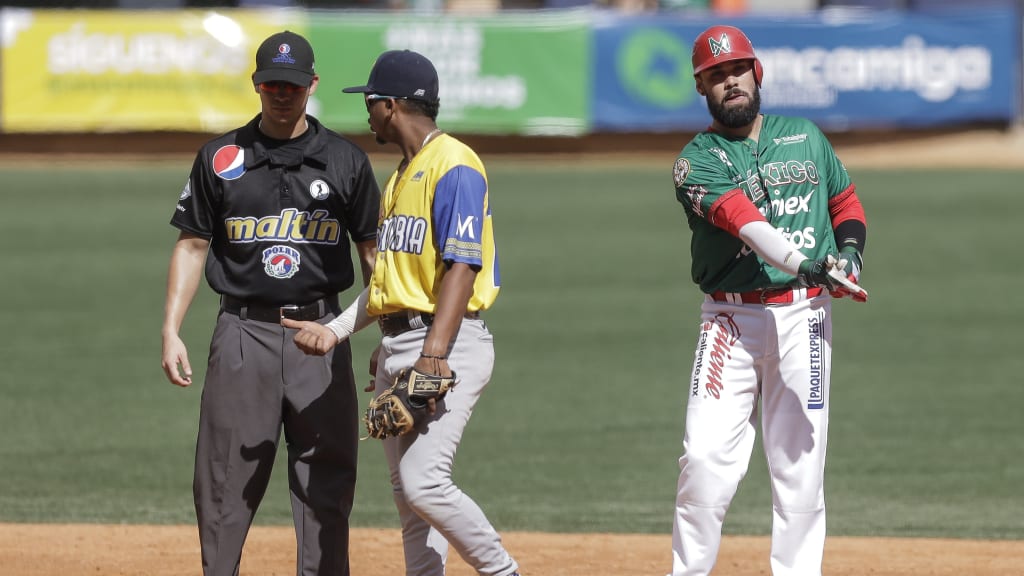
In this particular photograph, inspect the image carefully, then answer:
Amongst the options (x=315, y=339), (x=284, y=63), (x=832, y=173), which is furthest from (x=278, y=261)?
(x=832, y=173)

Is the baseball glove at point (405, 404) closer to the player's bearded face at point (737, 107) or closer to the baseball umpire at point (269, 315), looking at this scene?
the baseball umpire at point (269, 315)

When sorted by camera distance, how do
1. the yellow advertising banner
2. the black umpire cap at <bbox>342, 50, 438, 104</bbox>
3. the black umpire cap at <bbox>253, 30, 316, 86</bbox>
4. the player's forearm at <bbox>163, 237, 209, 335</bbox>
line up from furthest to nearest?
the yellow advertising banner < the player's forearm at <bbox>163, 237, 209, 335</bbox> < the black umpire cap at <bbox>253, 30, 316, 86</bbox> < the black umpire cap at <bbox>342, 50, 438, 104</bbox>

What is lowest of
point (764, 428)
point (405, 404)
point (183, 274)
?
point (764, 428)

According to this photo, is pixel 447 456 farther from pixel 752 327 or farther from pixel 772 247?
pixel 772 247

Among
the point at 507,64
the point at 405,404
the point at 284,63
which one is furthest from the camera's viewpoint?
the point at 507,64

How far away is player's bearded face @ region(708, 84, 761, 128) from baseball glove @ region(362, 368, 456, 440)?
1408 millimetres

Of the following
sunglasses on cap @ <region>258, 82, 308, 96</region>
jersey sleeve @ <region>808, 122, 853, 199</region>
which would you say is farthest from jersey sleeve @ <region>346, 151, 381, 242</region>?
jersey sleeve @ <region>808, 122, 853, 199</region>

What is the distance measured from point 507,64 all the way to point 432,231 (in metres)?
18.3

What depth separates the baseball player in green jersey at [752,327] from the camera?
17.1ft

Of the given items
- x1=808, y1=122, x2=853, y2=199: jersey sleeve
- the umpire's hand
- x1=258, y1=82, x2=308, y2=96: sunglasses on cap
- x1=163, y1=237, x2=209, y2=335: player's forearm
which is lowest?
the umpire's hand

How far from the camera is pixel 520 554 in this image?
6992 millimetres

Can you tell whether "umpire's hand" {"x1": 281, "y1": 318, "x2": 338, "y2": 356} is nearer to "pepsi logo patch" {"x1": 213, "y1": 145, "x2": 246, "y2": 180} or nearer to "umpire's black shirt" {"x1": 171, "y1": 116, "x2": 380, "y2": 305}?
"umpire's black shirt" {"x1": 171, "y1": 116, "x2": 380, "y2": 305}

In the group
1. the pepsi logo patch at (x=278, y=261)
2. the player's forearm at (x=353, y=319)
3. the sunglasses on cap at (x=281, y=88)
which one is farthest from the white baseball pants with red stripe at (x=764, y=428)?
the sunglasses on cap at (x=281, y=88)

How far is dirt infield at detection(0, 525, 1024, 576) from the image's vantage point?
6.65 meters
